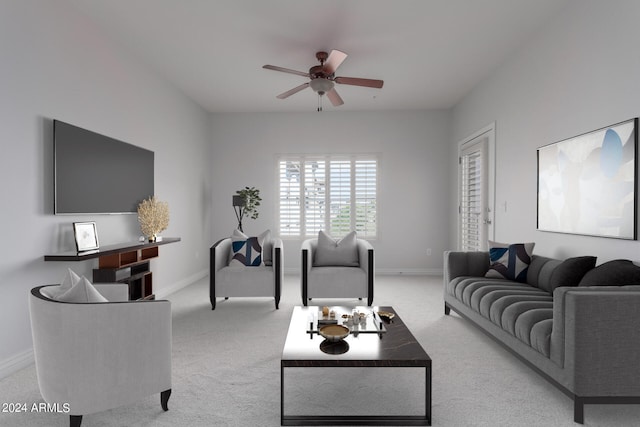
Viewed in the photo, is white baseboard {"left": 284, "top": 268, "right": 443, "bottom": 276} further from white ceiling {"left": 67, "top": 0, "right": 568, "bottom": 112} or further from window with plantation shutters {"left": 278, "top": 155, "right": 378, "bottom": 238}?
white ceiling {"left": 67, "top": 0, "right": 568, "bottom": 112}

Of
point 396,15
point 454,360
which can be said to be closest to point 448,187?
point 396,15

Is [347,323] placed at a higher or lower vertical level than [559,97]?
lower

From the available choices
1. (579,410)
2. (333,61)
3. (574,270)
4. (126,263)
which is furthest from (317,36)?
(579,410)

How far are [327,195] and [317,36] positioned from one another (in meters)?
3.43

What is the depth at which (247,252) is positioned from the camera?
4.63m

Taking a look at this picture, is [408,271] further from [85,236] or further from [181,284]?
[85,236]

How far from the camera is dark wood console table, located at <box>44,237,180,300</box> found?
3115 millimetres

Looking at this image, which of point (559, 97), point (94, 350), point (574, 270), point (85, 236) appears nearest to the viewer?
point (94, 350)

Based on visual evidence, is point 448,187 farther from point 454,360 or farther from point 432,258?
point 454,360

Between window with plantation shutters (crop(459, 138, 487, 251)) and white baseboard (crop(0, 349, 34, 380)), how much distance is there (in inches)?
205

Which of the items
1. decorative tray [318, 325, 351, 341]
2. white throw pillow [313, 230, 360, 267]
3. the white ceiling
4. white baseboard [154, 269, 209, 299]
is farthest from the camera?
white baseboard [154, 269, 209, 299]

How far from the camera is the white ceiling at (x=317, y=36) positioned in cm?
341

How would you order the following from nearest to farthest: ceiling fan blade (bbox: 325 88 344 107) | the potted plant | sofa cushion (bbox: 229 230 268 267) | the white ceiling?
the white ceiling < ceiling fan blade (bbox: 325 88 344 107) < sofa cushion (bbox: 229 230 268 267) < the potted plant

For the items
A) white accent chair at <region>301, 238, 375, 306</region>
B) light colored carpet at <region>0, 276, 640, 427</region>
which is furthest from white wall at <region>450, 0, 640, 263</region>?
white accent chair at <region>301, 238, 375, 306</region>
